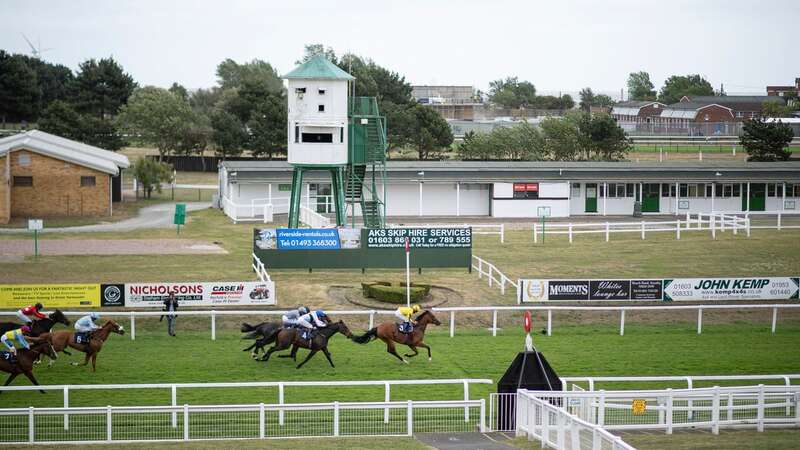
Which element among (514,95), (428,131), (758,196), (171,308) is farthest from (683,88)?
(171,308)

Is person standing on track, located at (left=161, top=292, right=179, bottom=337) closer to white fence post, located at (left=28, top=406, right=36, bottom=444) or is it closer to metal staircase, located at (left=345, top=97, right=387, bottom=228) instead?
white fence post, located at (left=28, top=406, right=36, bottom=444)

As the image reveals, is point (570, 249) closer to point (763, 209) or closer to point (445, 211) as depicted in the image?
point (445, 211)

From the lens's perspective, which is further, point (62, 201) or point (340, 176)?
point (62, 201)

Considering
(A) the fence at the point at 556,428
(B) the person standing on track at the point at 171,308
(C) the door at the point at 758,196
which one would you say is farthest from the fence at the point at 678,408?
(C) the door at the point at 758,196

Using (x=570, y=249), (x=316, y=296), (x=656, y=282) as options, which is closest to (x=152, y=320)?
(x=316, y=296)

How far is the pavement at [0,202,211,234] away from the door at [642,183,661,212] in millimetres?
25283

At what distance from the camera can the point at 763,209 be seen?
6266 centimetres

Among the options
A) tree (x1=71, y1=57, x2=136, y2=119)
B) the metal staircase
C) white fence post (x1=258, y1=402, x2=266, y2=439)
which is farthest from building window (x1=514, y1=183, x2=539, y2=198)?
tree (x1=71, y1=57, x2=136, y2=119)

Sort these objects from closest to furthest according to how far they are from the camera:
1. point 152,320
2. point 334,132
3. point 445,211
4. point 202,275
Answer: point 152,320, point 202,275, point 334,132, point 445,211

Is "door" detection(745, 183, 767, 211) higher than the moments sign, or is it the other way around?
"door" detection(745, 183, 767, 211)

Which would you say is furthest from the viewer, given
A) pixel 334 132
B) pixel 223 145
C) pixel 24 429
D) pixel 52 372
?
pixel 223 145

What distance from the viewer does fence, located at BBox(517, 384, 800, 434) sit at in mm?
18516

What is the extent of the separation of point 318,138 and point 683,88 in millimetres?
146493

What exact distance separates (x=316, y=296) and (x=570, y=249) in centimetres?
1469
